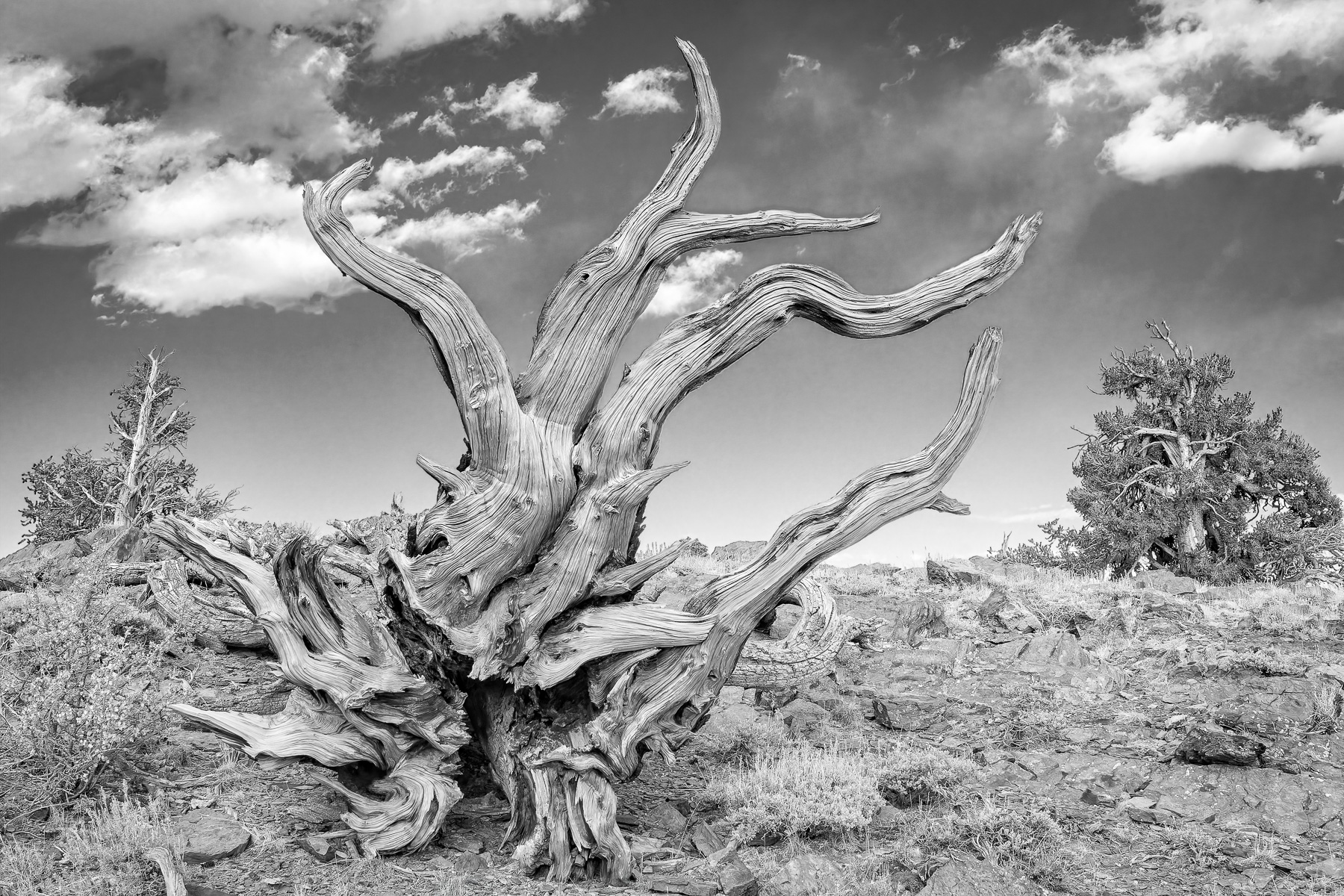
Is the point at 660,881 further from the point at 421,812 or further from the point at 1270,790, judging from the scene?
the point at 1270,790

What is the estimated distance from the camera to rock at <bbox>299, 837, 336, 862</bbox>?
23.4 feet

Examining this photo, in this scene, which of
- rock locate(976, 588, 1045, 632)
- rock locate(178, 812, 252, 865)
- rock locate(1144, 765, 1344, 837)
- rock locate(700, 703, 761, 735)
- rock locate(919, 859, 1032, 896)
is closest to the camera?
rock locate(919, 859, 1032, 896)

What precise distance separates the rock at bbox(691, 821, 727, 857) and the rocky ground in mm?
21

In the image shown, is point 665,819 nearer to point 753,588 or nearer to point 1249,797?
point 753,588

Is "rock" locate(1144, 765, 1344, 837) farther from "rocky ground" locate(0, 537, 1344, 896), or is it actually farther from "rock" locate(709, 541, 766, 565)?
"rock" locate(709, 541, 766, 565)

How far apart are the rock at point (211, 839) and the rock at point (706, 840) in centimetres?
344

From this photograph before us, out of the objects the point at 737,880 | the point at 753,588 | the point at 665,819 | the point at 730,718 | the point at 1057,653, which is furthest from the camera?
the point at 1057,653

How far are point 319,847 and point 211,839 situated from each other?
30.0 inches

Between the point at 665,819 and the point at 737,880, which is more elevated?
the point at 665,819

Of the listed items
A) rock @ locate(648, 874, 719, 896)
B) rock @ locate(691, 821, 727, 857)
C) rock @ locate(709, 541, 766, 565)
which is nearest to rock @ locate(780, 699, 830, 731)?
rock @ locate(691, 821, 727, 857)

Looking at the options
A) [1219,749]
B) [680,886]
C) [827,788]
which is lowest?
[680,886]

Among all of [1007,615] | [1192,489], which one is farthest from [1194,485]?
[1007,615]

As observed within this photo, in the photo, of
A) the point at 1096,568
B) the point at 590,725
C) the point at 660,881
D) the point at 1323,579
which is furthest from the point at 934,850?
the point at 1323,579

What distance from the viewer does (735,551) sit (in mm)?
25656
